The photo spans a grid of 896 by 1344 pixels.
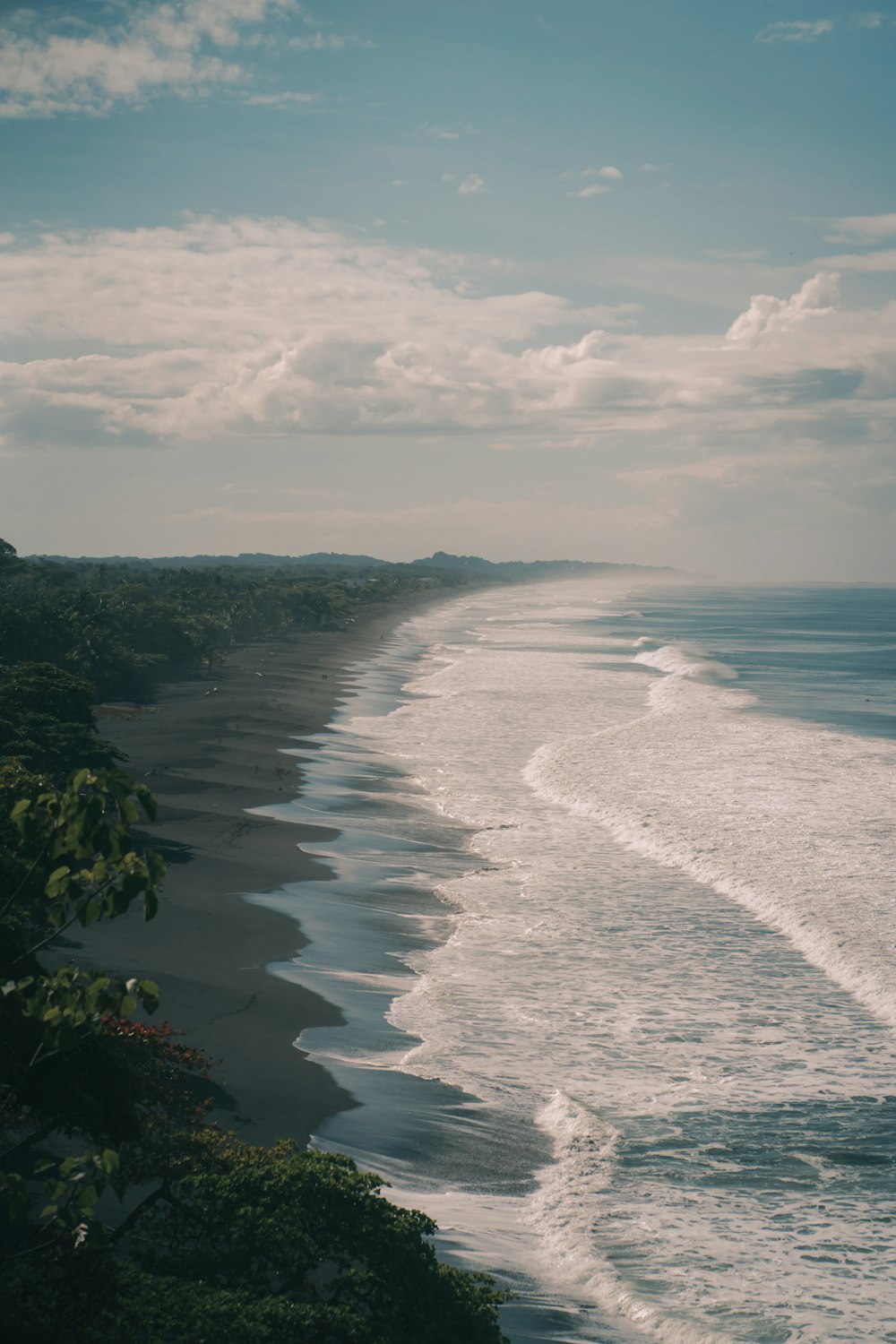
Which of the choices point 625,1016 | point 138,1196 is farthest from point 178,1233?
point 625,1016

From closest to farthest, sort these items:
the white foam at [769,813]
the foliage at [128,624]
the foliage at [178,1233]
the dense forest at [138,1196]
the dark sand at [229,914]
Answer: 1. the dense forest at [138,1196]
2. the foliage at [178,1233]
3. the dark sand at [229,914]
4. the white foam at [769,813]
5. the foliage at [128,624]

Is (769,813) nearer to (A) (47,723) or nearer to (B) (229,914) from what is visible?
(B) (229,914)

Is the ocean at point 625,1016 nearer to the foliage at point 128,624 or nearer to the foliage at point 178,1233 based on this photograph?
the foliage at point 178,1233

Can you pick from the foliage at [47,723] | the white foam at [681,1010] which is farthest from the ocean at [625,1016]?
the foliage at [47,723]

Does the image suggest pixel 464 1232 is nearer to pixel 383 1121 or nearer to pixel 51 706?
pixel 383 1121

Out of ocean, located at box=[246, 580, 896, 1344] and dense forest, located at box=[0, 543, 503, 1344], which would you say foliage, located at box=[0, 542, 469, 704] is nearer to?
ocean, located at box=[246, 580, 896, 1344]

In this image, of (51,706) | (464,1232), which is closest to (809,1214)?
(464,1232)

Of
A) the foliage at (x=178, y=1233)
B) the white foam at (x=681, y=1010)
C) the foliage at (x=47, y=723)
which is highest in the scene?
the foliage at (x=47, y=723)
